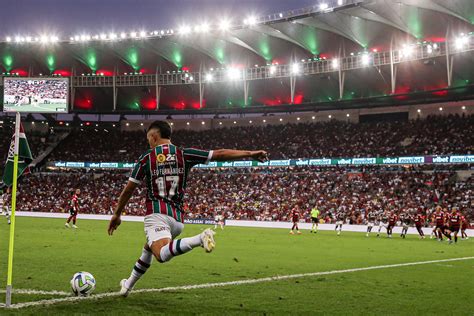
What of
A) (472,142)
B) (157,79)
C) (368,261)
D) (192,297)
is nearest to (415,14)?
(472,142)

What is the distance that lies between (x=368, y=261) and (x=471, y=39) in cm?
3522

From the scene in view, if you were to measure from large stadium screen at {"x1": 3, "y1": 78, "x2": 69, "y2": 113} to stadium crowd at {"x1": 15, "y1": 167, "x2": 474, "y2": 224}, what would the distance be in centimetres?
1431

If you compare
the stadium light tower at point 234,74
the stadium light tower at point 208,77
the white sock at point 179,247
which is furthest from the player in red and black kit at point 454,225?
the stadium light tower at point 208,77

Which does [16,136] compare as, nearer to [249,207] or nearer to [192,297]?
[192,297]

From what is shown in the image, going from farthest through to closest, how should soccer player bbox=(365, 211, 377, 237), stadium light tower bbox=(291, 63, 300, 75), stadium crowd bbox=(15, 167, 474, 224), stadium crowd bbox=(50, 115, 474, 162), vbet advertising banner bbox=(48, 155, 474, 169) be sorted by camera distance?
stadium light tower bbox=(291, 63, 300, 75) < stadium crowd bbox=(50, 115, 474, 162) < vbet advertising banner bbox=(48, 155, 474, 169) < stadium crowd bbox=(15, 167, 474, 224) < soccer player bbox=(365, 211, 377, 237)

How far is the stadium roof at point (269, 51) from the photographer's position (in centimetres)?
4519

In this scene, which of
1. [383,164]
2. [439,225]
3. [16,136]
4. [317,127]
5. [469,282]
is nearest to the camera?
[16,136]

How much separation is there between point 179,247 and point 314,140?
52.3 meters

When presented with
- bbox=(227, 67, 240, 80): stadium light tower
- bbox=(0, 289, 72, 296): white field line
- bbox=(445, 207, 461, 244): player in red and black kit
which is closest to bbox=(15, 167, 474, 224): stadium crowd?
bbox=(227, 67, 240, 80): stadium light tower

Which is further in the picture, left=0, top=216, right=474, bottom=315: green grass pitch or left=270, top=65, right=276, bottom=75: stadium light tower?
left=270, top=65, right=276, bottom=75: stadium light tower

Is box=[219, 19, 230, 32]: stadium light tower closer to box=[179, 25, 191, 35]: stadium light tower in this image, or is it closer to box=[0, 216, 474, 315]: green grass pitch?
box=[179, 25, 191, 35]: stadium light tower

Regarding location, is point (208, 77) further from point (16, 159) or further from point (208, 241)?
point (208, 241)

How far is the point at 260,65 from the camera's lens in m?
60.2

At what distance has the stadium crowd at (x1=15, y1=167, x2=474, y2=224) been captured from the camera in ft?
139
